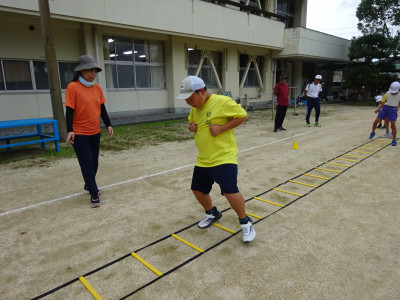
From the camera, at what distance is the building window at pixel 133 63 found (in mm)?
11789

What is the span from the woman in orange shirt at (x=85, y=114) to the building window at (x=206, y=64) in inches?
460

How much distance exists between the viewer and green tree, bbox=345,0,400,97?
758 inches

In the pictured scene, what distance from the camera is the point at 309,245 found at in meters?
2.81

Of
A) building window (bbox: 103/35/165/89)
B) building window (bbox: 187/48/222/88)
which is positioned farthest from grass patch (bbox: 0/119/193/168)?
building window (bbox: 187/48/222/88)

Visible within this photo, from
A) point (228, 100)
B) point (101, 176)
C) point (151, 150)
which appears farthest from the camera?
point (151, 150)

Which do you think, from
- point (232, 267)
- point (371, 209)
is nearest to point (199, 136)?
point (232, 267)

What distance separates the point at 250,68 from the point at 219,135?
17324mm

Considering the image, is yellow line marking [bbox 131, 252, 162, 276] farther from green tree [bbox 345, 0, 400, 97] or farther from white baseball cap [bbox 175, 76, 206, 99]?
green tree [bbox 345, 0, 400, 97]

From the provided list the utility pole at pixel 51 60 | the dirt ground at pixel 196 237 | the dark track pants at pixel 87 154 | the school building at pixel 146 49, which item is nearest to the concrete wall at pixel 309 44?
the school building at pixel 146 49

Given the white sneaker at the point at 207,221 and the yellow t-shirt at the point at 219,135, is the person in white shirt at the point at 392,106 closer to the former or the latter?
the white sneaker at the point at 207,221

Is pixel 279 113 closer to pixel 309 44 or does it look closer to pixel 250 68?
pixel 250 68

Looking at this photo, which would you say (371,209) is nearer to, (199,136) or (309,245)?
(309,245)

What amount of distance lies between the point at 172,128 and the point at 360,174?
6832mm

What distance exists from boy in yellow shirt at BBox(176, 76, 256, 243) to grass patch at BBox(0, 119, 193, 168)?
180 inches
